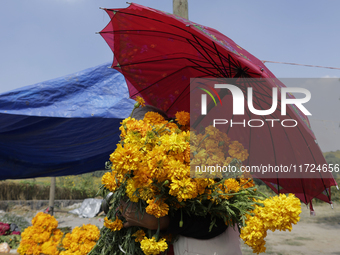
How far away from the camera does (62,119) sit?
2.47 metres

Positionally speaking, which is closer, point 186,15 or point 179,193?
point 179,193

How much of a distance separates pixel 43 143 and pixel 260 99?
7.87 feet

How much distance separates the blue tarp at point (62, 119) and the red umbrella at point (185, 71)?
0.64m

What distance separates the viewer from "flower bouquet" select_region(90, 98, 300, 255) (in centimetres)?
109

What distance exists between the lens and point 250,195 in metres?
1.28

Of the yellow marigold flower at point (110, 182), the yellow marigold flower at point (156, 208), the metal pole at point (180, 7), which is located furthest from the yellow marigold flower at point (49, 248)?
the metal pole at point (180, 7)

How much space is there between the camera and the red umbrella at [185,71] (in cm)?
142

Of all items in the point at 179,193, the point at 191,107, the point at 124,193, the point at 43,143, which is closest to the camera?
the point at 179,193

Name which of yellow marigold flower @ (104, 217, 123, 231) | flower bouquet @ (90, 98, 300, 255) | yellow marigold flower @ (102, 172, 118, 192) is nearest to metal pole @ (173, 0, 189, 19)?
flower bouquet @ (90, 98, 300, 255)

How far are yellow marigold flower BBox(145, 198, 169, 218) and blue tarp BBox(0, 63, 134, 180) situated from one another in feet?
4.99

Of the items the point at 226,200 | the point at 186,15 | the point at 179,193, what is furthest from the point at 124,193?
the point at 186,15

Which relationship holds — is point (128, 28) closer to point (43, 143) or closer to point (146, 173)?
point (146, 173)

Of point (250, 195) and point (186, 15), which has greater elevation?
point (186, 15)

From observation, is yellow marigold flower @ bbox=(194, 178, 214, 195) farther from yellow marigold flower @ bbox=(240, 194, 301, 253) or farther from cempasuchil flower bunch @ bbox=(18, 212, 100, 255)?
cempasuchil flower bunch @ bbox=(18, 212, 100, 255)
